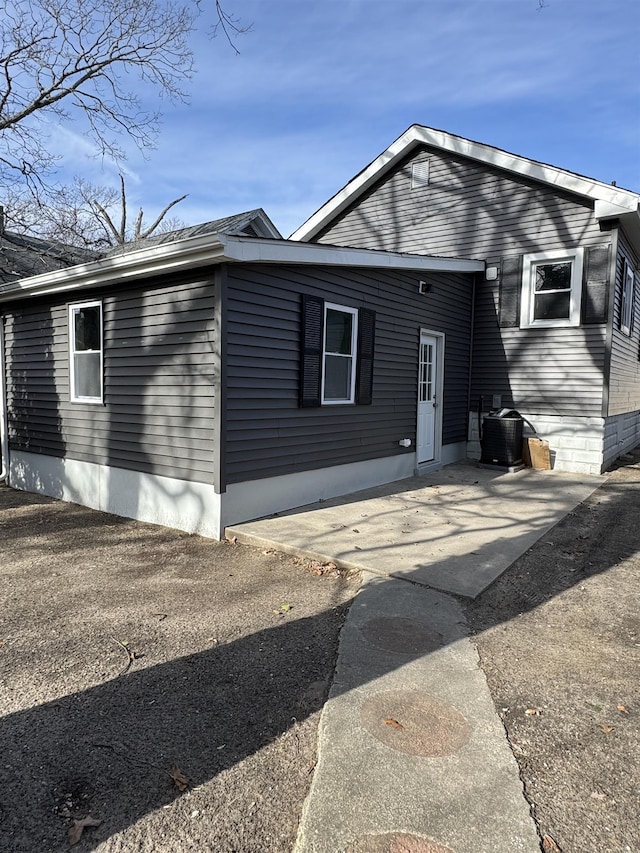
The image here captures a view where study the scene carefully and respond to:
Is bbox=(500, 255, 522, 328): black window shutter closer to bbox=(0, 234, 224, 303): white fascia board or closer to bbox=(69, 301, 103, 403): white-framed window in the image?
bbox=(0, 234, 224, 303): white fascia board

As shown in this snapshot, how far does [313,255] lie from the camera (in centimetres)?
582

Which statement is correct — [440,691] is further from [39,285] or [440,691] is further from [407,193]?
[407,193]

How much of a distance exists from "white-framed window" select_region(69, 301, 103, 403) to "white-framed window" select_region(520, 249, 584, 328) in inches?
289

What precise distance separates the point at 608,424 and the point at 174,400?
768cm

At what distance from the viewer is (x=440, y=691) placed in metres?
2.67

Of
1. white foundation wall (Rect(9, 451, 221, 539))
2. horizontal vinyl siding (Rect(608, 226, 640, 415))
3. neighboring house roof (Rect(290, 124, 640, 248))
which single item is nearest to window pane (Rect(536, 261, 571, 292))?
horizontal vinyl siding (Rect(608, 226, 640, 415))

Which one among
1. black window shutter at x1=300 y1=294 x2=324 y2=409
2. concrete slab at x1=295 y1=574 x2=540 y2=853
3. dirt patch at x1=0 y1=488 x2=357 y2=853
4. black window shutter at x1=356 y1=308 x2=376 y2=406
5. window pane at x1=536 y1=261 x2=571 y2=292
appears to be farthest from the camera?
window pane at x1=536 y1=261 x2=571 y2=292

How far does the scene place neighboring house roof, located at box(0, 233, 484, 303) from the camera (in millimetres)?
4855

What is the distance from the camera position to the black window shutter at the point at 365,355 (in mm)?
7145

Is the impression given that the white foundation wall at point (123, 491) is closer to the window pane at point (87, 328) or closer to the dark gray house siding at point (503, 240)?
the window pane at point (87, 328)

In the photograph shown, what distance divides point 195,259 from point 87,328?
2662mm

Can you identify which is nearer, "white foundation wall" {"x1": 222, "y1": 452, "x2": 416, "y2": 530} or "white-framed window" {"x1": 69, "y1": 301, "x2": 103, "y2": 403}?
"white foundation wall" {"x1": 222, "y1": 452, "x2": 416, "y2": 530}

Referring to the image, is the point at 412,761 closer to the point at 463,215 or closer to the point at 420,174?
the point at 463,215

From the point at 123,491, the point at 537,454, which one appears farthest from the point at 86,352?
the point at 537,454
